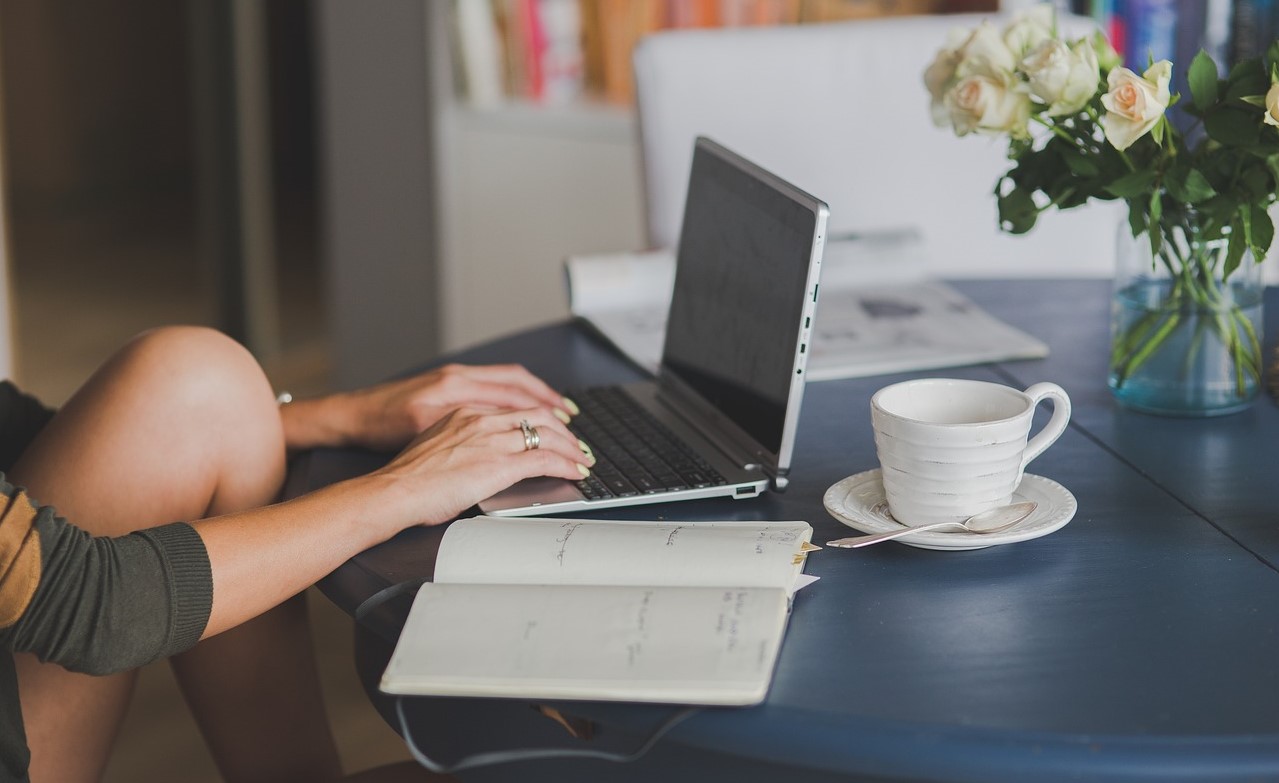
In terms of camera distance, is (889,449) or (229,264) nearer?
(889,449)

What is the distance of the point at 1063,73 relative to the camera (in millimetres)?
1066

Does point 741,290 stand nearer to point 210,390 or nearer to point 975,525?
point 975,525

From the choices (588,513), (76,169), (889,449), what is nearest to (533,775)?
(588,513)

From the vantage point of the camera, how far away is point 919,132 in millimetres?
1952

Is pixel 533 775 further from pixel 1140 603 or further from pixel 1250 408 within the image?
pixel 1250 408

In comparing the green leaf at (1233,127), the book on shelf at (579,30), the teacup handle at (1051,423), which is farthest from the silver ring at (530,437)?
the book on shelf at (579,30)

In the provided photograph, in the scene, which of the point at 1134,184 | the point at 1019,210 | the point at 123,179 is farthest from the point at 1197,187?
the point at 123,179

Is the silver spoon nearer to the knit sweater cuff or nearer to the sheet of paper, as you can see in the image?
the sheet of paper

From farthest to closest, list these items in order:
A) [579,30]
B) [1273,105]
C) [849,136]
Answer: [579,30] < [849,136] < [1273,105]

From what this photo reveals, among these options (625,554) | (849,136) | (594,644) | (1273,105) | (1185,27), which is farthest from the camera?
(1185,27)

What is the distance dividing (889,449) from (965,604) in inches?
5.1

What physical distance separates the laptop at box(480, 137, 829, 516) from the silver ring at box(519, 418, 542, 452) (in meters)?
0.03

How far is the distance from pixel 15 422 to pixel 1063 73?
3.13 feet

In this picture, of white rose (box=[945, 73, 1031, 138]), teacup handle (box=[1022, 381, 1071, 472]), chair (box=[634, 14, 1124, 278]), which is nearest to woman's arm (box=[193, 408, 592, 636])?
teacup handle (box=[1022, 381, 1071, 472])
